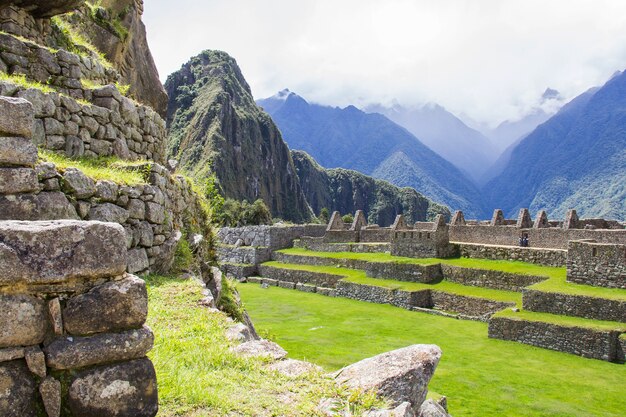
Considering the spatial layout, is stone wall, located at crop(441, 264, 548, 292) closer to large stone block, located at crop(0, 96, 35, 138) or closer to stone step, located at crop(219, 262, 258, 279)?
Result: stone step, located at crop(219, 262, 258, 279)

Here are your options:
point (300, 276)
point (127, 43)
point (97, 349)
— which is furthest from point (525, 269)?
point (97, 349)

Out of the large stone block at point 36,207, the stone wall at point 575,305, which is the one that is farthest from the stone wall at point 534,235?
the large stone block at point 36,207

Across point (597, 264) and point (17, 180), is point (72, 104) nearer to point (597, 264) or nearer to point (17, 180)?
point (17, 180)

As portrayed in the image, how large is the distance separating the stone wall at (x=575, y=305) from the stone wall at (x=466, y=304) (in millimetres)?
1412

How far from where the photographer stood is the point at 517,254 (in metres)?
20.9

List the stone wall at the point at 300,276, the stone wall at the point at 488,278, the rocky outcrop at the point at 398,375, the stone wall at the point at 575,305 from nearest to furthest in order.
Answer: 1. the rocky outcrop at the point at 398,375
2. the stone wall at the point at 575,305
3. the stone wall at the point at 488,278
4. the stone wall at the point at 300,276

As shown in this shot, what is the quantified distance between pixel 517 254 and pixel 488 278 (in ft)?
6.93

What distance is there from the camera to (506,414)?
29.6 feet

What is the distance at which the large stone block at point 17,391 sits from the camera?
7.75ft

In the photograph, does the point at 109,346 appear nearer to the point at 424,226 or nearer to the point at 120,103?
the point at 120,103

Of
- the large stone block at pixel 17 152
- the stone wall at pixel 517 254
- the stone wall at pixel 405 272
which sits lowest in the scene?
the stone wall at pixel 405 272

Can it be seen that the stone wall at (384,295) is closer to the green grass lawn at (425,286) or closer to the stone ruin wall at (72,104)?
the green grass lawn at (425,286)

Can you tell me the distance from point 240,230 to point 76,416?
34723 millimetres

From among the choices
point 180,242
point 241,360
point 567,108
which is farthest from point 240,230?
point 567,108
